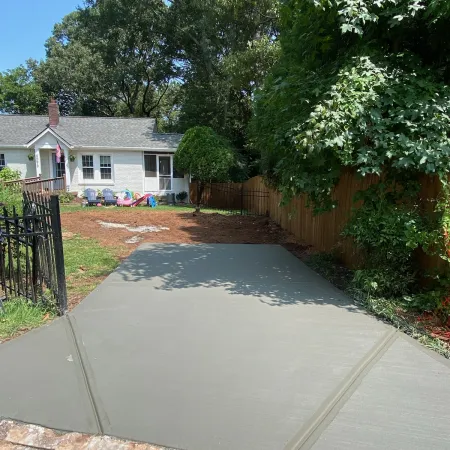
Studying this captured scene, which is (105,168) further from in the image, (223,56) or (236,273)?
(236,273)

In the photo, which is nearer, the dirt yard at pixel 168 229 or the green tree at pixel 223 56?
the dirt yard at pixel 168 229

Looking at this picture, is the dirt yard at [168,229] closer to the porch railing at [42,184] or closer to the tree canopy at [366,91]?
the porch railing at [42,184]

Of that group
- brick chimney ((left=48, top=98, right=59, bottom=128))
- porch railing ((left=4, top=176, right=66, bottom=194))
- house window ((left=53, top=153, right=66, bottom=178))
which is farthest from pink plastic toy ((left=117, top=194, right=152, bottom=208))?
brick chimney ((left=48, top=98, right=59, bottom=128))

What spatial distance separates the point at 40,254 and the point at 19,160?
17.5 meters

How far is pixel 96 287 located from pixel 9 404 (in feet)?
9.34

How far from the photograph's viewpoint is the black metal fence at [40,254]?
4.27 m

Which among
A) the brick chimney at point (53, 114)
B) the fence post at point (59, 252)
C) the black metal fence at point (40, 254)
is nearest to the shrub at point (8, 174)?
the brick chimney at point (53, 114)

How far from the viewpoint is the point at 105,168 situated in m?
19.9

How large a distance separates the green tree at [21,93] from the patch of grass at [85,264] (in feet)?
97.9

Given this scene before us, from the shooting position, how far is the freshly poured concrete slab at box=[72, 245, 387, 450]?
8.23 feet

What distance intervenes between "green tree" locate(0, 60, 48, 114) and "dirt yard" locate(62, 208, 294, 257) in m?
25.5

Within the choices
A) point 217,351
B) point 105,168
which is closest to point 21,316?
point 217,351

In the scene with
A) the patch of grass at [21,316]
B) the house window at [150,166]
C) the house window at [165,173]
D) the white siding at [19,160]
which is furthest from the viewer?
the house window at [165,173]

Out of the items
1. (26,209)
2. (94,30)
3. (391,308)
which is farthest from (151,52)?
(391,308)
